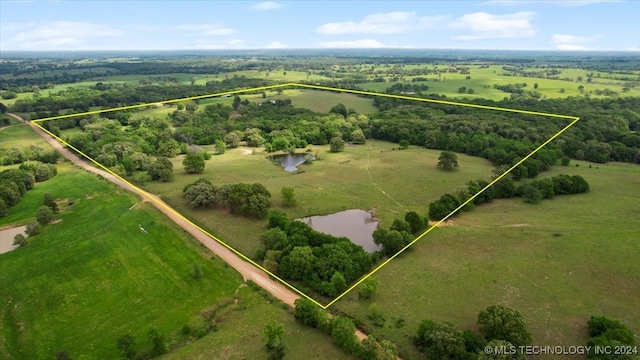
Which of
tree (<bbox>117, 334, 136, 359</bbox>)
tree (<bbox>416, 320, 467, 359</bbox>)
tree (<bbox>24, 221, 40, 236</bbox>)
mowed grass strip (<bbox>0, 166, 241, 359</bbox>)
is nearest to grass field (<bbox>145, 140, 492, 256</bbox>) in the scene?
mowed grass strip (<bbox>0, 166, 241, 359</bbox>)

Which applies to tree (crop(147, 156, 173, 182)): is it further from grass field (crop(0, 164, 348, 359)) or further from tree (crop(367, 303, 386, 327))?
tree (crop(367, 303, 386, 327))

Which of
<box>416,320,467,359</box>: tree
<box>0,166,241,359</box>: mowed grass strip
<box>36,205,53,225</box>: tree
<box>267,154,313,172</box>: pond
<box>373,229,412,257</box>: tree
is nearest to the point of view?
<box>416,320,467,359</box>: tree

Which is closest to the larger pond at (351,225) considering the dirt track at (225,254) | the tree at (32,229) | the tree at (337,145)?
the dirt track at (225,254)

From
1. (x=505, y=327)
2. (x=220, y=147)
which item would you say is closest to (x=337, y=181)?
(x=220, y=147)

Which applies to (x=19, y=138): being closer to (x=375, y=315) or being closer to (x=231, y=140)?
(x=231, y=140)

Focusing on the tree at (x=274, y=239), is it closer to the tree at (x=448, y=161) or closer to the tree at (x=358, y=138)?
the tree at (x=448, y=161)

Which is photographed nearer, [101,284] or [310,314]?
[310,314]
